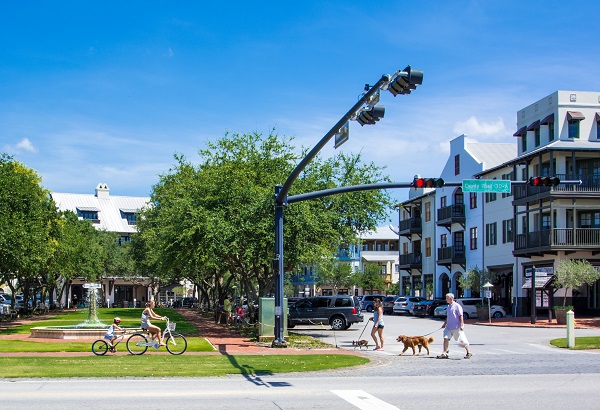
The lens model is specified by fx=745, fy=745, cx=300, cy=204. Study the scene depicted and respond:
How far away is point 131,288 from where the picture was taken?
10200 cm

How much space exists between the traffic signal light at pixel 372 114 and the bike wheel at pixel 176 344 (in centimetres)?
1060

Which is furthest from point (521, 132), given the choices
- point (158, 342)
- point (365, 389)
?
point (365, 389)

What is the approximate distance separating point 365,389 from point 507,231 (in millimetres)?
41574

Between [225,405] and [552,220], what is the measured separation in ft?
121

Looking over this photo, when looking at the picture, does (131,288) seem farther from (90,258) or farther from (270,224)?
(270,224)

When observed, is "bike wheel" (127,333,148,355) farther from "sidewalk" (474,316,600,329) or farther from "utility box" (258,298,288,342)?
"sidewalk" (474,316,600,329)

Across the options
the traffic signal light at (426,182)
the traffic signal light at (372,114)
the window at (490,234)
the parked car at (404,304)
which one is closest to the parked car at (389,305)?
the parked car at (404,304)

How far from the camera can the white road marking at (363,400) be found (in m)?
12.5

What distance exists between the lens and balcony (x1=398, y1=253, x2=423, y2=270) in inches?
2815

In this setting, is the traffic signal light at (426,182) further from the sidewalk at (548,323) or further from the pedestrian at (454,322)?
the sidewalk at (548,323)

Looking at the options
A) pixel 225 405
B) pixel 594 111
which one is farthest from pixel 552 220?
pixel 225 405

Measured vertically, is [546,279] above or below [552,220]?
below

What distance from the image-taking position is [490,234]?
57156 mm

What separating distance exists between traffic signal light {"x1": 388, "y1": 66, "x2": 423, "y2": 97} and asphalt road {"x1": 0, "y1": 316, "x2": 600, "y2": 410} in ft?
18.5
